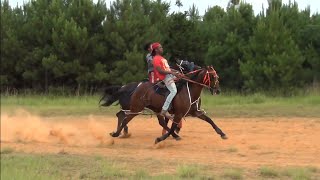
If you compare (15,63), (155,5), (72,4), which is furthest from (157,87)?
(155,5)

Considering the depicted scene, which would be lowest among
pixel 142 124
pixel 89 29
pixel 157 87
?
pixel 142 124

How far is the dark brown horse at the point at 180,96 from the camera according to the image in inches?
534

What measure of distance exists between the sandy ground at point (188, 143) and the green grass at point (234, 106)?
338cm

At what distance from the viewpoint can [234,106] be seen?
80.1 feet

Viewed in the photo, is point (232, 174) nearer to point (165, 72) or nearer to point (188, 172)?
point (188, 172)

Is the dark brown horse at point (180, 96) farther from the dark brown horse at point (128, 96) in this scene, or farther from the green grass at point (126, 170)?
the green grass at point (126, 170)

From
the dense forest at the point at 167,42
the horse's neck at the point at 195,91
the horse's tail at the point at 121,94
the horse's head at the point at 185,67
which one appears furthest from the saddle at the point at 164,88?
the dense forest at the point at 167,42

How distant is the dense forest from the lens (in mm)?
27828

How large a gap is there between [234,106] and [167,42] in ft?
38.9

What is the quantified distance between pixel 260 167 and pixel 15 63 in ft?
40.8

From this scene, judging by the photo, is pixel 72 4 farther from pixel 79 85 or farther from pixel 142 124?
pixel 142 124

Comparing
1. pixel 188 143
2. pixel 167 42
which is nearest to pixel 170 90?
pixel 188 143

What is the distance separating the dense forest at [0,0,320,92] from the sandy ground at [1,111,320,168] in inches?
402

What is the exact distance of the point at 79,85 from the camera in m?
27.9
